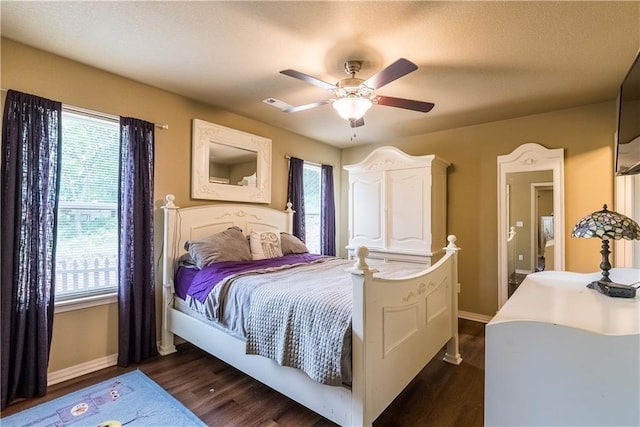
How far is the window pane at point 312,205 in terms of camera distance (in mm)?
4457

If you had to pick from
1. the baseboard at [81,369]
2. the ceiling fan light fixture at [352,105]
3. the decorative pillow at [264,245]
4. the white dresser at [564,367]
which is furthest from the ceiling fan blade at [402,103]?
the baseboard at [81,369]

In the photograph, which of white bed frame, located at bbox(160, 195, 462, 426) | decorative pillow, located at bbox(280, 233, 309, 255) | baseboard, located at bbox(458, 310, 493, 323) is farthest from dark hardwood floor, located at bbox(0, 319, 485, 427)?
decorative pillow, located at bbox(280, 233, 309, 255)

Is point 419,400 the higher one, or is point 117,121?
point 117,121

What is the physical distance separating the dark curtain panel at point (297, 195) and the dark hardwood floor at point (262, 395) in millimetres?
1980

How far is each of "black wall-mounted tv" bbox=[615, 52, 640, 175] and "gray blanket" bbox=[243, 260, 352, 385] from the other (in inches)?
71.5

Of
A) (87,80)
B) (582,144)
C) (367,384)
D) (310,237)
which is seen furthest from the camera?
(310,237)

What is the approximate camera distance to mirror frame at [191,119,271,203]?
121 inches

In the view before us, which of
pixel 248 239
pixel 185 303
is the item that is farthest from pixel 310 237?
pixel 185 303

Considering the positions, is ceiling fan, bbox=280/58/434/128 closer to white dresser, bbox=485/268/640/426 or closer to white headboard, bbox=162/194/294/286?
white dresser, bbox=485/268/640/426

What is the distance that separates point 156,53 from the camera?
7.13ft

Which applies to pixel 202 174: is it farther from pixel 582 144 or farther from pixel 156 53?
pixel 582 144

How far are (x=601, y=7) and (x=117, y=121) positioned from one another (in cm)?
349

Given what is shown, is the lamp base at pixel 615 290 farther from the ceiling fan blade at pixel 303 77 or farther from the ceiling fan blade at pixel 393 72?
the ceiling fan blade at pixel 303 77

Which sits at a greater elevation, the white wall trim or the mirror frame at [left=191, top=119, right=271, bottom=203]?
the mirror frame at [left=191, top=119, right=271, bottom=203]
